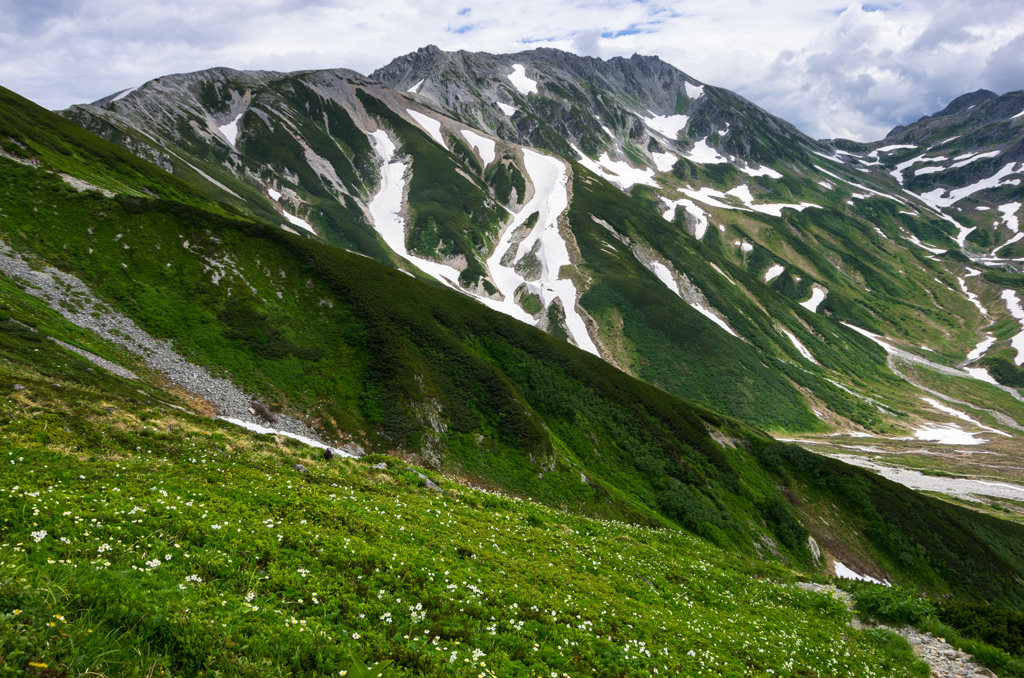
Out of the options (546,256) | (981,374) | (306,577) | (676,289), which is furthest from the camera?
(981,374)

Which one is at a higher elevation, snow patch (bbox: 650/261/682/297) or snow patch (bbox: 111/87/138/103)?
snow patch (bbox: 111/87/138/103)

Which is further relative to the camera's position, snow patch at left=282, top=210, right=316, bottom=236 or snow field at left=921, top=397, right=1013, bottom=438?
snow patch at left=282, top=210, right=316, bottom=236

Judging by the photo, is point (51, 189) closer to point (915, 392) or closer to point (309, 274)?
point (309, 274)

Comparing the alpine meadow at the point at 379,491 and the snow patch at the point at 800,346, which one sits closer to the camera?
the alpine meadow at the point at 379,491

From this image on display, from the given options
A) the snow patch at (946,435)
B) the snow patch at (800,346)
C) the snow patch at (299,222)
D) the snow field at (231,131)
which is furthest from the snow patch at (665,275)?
the snow field at (231,131)

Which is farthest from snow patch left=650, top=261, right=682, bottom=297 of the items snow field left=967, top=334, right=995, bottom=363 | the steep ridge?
snow field left=967, top=334, right=995, bottom=363

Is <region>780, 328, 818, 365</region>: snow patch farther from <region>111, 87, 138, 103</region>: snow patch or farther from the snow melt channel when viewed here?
<region>111, 87, 138, 103</region>: snow patch

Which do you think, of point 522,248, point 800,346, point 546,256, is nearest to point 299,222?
point 522,248

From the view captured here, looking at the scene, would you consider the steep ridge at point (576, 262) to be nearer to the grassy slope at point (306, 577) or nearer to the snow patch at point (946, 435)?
the snow patch at point (946, 435)

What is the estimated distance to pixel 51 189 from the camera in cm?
3919

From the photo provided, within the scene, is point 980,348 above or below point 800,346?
above

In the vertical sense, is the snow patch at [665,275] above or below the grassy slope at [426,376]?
above

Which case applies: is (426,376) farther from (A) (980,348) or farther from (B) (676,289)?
(A) (980,348)

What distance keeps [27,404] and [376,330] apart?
28237 millimetres
